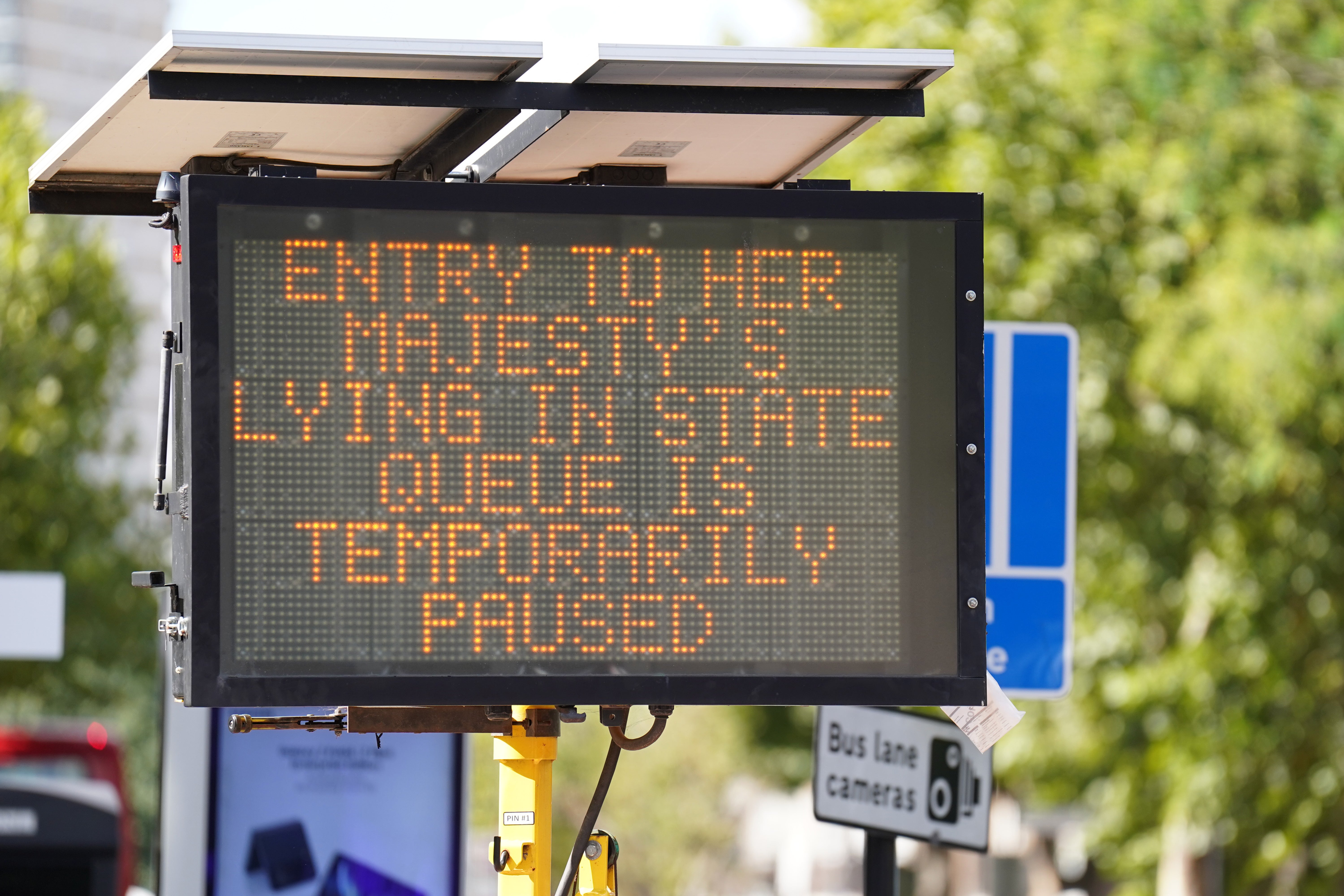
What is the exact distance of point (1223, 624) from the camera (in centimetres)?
1383

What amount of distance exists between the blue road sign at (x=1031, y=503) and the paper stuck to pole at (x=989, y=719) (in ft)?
5.39

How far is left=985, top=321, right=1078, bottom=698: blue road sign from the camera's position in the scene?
20.8 feet

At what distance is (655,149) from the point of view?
14.6ft

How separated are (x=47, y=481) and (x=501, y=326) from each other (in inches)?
999

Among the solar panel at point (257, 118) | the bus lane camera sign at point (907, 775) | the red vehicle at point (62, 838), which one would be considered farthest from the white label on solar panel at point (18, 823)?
the solar panel at point (257, 118)

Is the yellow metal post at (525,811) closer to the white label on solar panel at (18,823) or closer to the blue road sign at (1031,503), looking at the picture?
the blue road sign at (1031,503)

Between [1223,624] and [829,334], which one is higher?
[829,334]

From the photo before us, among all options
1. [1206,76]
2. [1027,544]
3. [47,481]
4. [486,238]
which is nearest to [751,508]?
[486,238]

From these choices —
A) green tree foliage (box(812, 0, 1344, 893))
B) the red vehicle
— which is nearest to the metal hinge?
green tree foliage (box(812, 0, 1344, 893))

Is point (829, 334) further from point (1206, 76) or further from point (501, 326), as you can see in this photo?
point (1206, 76)

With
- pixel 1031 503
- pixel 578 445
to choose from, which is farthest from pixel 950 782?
pixel 578 445

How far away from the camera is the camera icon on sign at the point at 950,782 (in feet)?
19.7

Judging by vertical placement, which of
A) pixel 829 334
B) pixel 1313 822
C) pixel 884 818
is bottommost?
pixel 1313 822

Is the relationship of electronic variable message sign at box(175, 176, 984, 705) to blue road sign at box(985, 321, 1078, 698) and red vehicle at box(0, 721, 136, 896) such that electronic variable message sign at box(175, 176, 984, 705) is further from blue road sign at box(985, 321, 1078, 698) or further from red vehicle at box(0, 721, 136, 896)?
red vehicle at box(0, 721, 136, 896)
